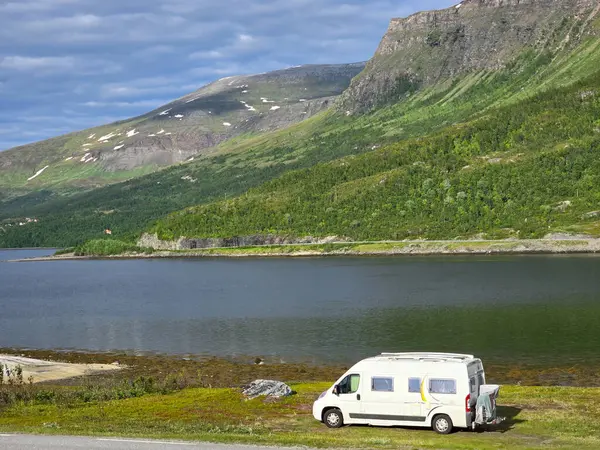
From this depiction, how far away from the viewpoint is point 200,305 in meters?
126

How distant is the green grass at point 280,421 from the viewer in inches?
1214

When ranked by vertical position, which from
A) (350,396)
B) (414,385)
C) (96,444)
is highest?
(414,385)

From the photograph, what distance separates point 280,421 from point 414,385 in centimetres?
792

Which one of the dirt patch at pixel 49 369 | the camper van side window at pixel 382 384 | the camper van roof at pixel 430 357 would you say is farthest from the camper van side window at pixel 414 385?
the dirt patch at pixel 49 369

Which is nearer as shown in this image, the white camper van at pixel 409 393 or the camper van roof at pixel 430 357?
the white camper van at pixel 409 393

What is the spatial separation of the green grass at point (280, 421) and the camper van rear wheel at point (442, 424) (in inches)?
17.5

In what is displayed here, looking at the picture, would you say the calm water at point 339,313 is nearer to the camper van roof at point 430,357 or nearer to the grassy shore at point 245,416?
the grassy shore at point 245,416

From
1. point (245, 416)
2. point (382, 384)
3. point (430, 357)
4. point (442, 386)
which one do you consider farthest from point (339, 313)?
point (442, 386)

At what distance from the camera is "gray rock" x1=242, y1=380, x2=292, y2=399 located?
44.2m

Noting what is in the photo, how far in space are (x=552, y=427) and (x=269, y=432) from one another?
12.5 m

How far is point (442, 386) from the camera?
105 ft

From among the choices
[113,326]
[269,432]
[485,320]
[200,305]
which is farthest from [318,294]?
[269,432]

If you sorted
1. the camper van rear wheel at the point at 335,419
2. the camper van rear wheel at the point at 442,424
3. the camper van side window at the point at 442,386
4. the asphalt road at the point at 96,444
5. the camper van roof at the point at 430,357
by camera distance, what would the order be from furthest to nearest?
the camper van rear wheel at the point at 335,419 < the camper van roof at the point at 430,357 < the camper van rear wheel at the point at 442,424 < the camper van side window at the point at 442,386 < the asphalt road at the point at 96,444

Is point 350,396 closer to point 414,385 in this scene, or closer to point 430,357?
point 414,385
